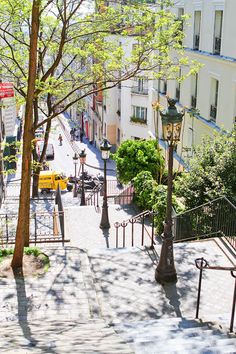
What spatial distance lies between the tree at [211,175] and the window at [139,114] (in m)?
23.8

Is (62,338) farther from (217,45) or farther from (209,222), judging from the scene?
(217,45)

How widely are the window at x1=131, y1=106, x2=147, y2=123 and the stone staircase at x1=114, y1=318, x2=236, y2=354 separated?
31245 millimetres

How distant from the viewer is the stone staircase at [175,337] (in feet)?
20.1

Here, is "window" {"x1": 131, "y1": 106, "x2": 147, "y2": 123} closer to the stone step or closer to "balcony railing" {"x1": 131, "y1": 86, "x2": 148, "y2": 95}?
"balcony railing" {"x1": 131, "y1": 86, "x2": 148, "y2": 95}

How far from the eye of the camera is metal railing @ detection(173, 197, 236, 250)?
1172 cm

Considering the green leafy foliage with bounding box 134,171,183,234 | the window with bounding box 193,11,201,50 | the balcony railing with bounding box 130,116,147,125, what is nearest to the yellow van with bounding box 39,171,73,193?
the balcony railing with bounding box 130,116,147,125

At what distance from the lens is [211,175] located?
13.5 m

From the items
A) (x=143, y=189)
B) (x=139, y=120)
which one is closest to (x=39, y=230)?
(x=143, y=189)

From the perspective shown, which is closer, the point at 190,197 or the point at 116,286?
the point at 116,286

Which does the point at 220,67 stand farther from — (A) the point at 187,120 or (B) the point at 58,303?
(B) the point at 58,303

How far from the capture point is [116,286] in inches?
376

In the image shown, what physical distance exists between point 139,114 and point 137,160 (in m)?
18.1

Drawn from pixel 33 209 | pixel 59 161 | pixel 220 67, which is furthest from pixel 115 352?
pixel 59 161

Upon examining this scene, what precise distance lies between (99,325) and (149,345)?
4.89 ft
